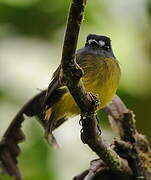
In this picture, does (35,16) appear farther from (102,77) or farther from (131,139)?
(131,139)

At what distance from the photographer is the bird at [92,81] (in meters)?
3.11

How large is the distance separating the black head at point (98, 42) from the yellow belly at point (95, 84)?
0.33ft

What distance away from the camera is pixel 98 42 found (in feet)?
11.8

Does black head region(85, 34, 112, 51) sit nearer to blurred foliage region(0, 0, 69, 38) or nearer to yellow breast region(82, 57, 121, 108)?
yellow breast region(82, 57, 121, 108)

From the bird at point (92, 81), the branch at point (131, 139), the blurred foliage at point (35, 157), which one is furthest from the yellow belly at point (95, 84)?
the blurred foliage at point (35, 157)

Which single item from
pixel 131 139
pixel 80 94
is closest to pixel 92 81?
pixel 131 139

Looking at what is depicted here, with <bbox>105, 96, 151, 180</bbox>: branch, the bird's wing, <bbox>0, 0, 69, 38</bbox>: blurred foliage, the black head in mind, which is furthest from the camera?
<bbox>0, 0, 69, 38</bbox>: blurred foliage

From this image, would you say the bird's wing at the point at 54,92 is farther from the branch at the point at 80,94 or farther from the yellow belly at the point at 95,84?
the branch at the point at 80,94

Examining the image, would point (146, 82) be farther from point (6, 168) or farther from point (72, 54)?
point (72, 54)

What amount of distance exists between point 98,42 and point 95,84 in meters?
0.45

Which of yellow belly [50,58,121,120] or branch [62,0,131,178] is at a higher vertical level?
branch [62,0,131,178]

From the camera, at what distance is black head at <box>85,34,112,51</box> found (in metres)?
3.54

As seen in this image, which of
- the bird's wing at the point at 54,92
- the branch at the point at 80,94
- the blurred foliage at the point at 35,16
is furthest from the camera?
the blurred foliage at the point at 35,16

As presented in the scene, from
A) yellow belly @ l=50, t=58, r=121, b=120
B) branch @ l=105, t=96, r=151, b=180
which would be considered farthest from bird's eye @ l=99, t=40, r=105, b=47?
branch @ l=105, t=96, r=151, b=180
